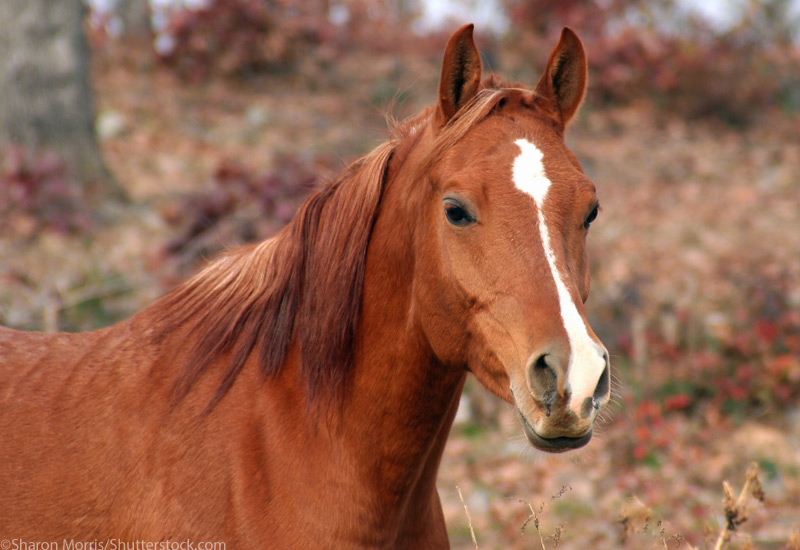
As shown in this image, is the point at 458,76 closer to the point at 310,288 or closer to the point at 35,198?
the point at 310,288

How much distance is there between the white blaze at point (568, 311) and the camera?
1.78 meters

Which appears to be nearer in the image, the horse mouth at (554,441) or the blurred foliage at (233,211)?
the horse mouth at (554,441)

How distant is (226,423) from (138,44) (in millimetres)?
9798

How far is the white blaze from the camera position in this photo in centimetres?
178

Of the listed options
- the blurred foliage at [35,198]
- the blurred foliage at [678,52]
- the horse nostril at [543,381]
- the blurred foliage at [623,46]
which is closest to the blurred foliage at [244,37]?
the blurred foliage at [623,46]

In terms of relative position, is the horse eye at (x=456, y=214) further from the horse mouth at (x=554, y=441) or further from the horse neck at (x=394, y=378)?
the horse mouth at (x=554, y=441)

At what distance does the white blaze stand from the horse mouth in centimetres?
12

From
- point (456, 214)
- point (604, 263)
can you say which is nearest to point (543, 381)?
point (456, 214)

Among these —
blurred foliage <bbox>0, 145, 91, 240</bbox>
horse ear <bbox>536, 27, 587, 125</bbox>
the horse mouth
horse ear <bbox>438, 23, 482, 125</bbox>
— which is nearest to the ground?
blurred foliage <bbox>0, 145, 91, 240</bbox>

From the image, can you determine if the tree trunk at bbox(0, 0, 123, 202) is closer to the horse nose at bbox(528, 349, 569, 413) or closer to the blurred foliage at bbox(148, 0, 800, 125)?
the blurred foliage at bbox(148, 0, 800, 125)

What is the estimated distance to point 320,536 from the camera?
2.21 metres

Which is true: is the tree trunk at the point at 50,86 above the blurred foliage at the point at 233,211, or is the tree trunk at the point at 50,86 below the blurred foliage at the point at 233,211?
above

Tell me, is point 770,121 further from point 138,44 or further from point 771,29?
point 138,44

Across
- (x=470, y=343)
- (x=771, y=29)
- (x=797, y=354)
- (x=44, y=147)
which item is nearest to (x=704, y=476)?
(x=797, y=354)
